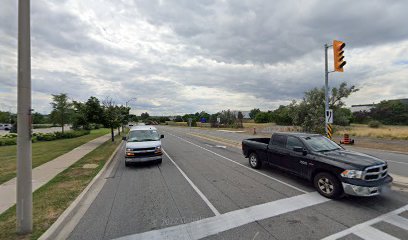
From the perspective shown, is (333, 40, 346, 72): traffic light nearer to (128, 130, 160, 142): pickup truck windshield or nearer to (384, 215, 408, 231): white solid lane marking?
(384, 215, 408, 231): white solid lane marking

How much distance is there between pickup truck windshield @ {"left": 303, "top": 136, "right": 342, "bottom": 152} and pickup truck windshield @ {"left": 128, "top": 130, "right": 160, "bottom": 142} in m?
7.08

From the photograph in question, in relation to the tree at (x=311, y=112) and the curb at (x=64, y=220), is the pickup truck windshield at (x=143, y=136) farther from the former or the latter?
the tree at (x=311, y=112)

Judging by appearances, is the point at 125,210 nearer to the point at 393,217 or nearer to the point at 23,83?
the point at 23,83

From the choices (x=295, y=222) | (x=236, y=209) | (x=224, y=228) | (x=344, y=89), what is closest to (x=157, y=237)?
(x=224, y=228)

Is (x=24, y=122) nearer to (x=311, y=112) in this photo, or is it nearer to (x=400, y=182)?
(x=400, y=182)

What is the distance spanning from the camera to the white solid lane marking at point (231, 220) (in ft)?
13.3

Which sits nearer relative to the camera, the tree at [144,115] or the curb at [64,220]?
the curb at [64,220]

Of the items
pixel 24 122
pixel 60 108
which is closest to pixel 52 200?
pixel 24 122

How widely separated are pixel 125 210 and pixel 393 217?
593cm

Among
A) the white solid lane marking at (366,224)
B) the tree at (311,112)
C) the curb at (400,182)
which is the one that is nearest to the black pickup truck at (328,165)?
the white solid lane marking at (366,224)

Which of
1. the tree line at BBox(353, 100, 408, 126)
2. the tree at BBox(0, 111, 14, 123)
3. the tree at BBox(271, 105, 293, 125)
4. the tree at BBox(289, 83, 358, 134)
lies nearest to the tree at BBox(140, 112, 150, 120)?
the tree at BBox(0, 111, 14, 123)

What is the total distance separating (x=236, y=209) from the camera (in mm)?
5188

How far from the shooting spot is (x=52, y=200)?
562 cm

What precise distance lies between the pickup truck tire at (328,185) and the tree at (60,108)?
31097 millimetres
